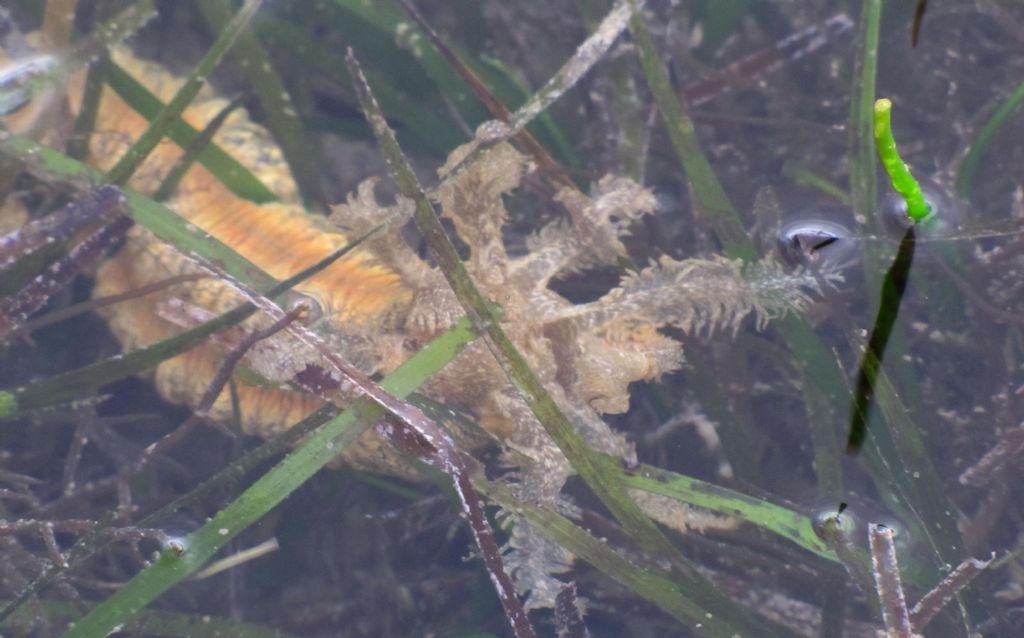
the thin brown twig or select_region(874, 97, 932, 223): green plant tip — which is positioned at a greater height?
select_region(874, 97, 932, 223): green plant tip

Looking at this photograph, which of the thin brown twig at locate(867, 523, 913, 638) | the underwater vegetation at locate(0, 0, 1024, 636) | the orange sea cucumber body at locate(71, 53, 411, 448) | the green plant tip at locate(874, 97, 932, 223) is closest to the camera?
the green plant tip at locate(874, 97, 932, 223)

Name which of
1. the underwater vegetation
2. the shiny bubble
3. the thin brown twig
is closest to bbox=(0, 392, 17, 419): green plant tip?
the underwater vegetation

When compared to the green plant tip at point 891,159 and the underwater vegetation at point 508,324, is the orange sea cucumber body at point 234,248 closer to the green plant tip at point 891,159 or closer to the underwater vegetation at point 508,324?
the underwater vegetation at point 508,324

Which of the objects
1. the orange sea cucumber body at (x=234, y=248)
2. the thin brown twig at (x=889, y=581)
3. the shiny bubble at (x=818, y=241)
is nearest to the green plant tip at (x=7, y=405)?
the orange sea cucumber body at (x=234, y=248)

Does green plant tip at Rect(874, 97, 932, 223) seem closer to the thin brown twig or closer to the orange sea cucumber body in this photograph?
the thin brown twig

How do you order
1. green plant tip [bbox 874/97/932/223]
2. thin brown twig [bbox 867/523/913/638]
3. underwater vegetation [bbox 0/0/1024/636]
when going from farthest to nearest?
underwater vegetation [bbox 0/0/1024/636] < thin brown twig [bbox 867/523/913/638] < green plant tip [bbox 874/97/932/223]

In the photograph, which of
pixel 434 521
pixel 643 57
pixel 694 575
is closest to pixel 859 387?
pixel 694 575

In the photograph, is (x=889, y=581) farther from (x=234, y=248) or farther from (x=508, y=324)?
(x=234, y=248)
